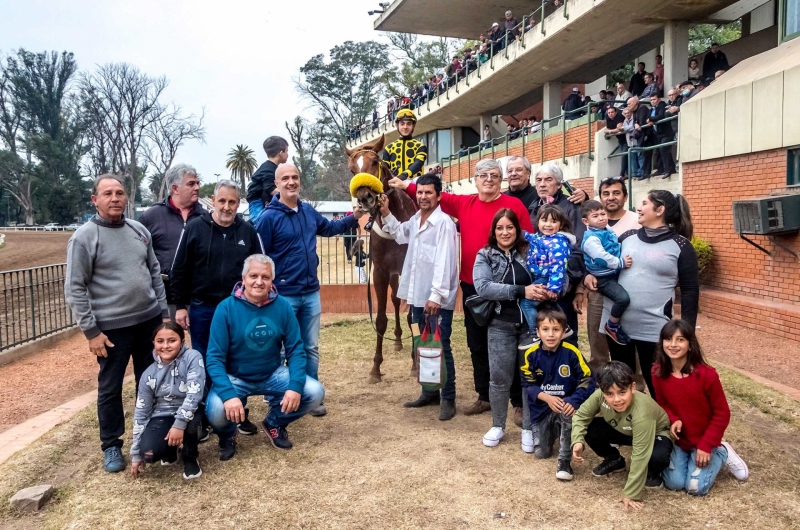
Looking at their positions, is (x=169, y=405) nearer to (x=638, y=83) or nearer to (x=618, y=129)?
(x=618, y=129)

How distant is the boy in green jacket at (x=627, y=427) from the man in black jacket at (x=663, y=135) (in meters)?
8.49

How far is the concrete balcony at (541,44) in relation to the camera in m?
15.5

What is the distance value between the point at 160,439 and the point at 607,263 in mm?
3198

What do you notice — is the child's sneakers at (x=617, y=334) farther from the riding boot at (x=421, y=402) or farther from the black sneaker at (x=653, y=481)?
the riding boot at (x=421, y=402)

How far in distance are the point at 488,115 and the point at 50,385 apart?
25.6m

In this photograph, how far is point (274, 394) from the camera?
4207mm

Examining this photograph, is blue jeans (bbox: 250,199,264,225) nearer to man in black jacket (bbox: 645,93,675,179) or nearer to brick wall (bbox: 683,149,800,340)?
brick wall (bbox: 683,149,800,340)

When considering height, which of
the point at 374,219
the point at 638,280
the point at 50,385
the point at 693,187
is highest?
the point at 693,187

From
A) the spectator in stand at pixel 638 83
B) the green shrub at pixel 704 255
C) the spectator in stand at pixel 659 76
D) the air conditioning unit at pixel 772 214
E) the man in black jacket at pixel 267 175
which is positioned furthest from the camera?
the spectator in stand at pixel 638 83

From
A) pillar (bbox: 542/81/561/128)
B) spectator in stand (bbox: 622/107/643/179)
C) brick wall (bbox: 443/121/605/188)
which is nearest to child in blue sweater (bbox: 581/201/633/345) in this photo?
spectator in stand (bbox: 622/107/643/179)

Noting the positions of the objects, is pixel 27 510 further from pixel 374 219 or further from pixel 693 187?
pixel 693 187

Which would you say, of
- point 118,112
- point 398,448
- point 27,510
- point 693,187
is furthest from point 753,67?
point 118,112

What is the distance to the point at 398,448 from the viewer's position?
4.22m

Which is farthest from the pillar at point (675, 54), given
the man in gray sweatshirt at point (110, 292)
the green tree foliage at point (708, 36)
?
the man in gray sweatshirt at point (110, 292)
